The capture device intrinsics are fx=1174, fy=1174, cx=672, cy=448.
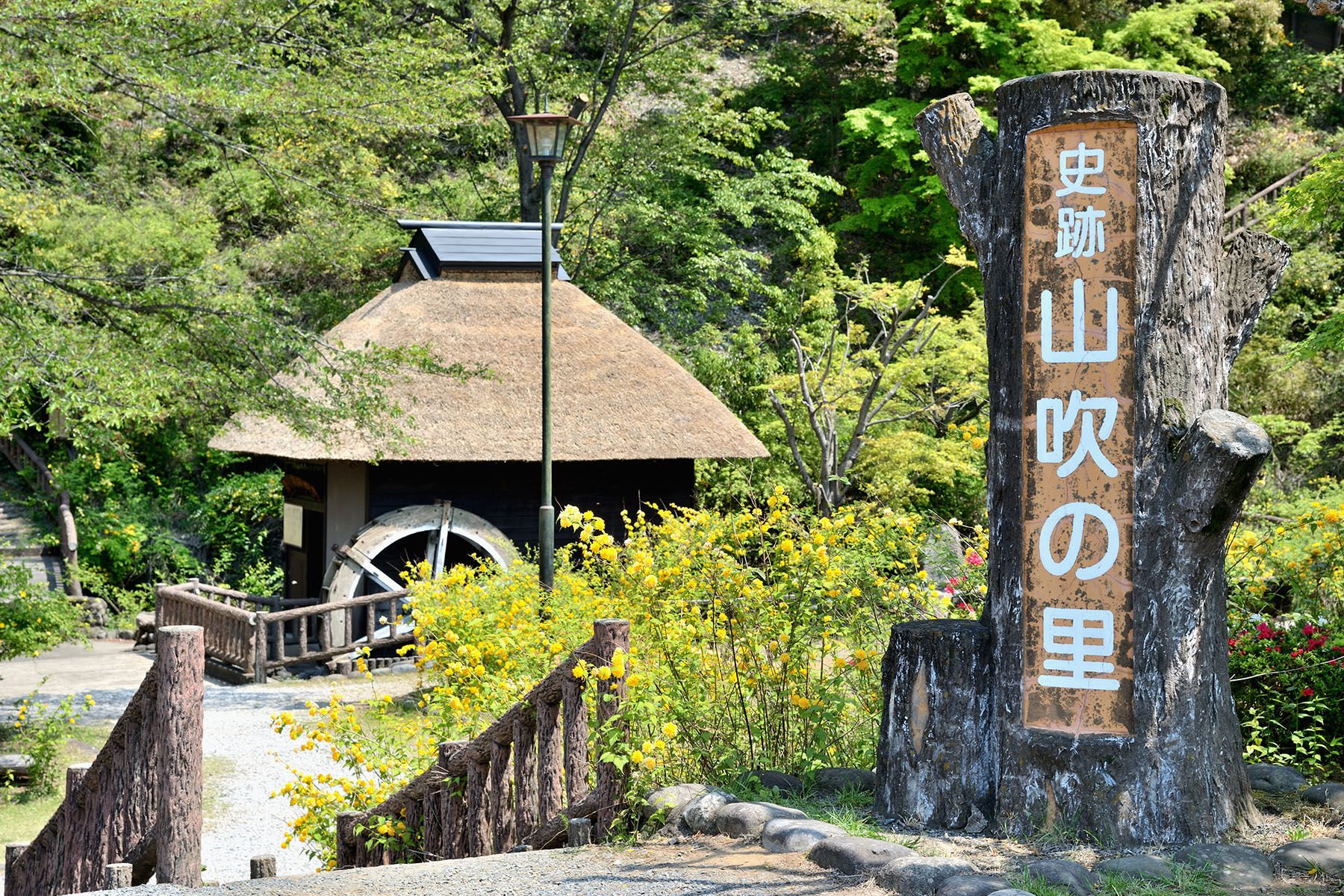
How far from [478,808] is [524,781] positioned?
0.29 m

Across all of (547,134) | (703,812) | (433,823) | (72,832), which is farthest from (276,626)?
(703,812)

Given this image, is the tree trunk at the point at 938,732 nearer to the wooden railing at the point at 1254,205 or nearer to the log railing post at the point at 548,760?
the log railing post at the point at 548,760

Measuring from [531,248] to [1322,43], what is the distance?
19879 millimetres

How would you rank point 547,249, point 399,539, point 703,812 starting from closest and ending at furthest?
point 703,812 < point 547,249 < point 399,539

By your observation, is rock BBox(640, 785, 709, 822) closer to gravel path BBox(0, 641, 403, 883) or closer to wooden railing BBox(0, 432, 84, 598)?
gravel path BBox(0, 641, 403, 883)

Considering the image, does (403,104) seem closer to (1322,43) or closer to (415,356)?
(415,356)

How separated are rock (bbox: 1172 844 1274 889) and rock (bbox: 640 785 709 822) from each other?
1.74 metres

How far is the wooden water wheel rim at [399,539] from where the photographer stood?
516 inches

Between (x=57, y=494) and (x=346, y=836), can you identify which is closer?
(x=346, y=836)

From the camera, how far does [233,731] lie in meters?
Result: 10.7

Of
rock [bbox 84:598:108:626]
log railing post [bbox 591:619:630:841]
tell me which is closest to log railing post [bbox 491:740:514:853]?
log railing post [bbox 591:619:630:841]

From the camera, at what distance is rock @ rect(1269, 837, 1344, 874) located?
12.6 feet

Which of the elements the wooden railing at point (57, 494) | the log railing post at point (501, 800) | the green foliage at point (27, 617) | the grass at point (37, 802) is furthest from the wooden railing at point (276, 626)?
the log railing post at point (501, 800)

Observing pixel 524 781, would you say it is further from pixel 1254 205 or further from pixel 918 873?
pixel 1254 205
